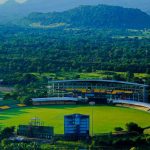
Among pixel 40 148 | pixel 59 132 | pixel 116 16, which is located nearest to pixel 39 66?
pixel 59 132

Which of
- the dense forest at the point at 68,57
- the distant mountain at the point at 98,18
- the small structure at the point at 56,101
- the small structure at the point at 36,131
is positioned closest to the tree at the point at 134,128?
the small structure at the point at 36,131

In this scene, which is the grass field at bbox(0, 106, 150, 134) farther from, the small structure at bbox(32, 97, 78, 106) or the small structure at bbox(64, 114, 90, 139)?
the small structure at bbox(32, 97, 78, 106)

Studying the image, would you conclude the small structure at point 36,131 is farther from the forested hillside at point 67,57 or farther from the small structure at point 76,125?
the forested hillside at point 67,57

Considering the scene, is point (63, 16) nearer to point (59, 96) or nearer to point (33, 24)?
point (33, 24)

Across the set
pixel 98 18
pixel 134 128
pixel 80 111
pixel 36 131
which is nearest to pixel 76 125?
pixel 36 131

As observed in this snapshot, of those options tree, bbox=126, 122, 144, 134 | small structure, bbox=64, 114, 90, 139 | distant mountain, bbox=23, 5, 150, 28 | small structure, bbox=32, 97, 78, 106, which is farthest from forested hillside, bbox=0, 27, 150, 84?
distant mountain, bbox=23, 5, 150, 28

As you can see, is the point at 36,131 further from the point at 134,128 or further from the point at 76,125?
the point at 134,128
